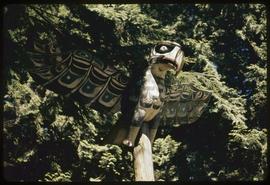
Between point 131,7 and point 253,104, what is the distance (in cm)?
325

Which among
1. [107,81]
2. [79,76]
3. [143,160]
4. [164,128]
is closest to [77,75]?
[79,76]

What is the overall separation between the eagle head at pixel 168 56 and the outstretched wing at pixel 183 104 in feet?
1.86

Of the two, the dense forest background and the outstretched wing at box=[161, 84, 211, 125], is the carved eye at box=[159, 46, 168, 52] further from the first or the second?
the dense forest background

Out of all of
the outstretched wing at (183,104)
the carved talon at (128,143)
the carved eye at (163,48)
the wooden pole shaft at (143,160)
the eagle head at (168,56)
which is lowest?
the wooden pole shaft at (143,160)

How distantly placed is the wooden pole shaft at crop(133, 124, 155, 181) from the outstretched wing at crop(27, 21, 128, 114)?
484mm

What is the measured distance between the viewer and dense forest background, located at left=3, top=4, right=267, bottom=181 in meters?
7.93

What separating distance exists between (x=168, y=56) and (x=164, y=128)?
5.32m

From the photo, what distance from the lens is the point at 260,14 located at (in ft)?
35.7

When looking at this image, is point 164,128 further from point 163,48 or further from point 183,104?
point 163,48

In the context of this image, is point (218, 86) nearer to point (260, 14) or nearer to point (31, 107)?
point (260, 14)

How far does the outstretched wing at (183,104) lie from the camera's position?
6566 millimetres

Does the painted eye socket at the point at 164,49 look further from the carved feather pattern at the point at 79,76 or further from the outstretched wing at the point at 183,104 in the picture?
the outstretched wing at the point at 183,104

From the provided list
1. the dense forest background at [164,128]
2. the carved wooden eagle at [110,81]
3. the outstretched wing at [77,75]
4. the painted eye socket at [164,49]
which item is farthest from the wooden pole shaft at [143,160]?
the dense forest background at [164,128]

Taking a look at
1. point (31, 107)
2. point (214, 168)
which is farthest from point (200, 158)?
point (31, 107)
